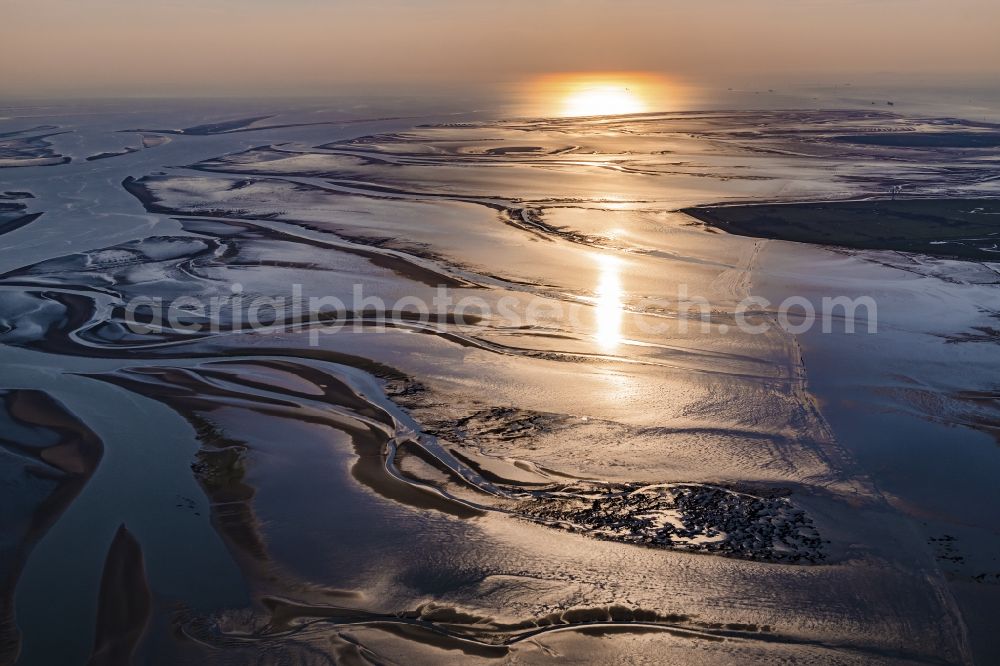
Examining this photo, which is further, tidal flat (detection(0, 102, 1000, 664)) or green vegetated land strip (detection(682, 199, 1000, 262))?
green vegetated land strip (detection(682, 199, 1000, 262))

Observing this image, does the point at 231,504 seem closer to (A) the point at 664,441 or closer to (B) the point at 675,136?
(A) the point at 664,441

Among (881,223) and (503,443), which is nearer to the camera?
(503,443)

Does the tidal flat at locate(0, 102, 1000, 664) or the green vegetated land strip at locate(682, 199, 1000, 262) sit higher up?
the green vegetated land strip at locate(682, 199, 1000, 262)

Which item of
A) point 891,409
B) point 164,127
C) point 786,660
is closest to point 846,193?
point 891,409

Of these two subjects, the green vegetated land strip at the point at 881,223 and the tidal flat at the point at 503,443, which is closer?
the tidal flat at the point at 503,443

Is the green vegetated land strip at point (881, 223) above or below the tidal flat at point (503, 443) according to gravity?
above
